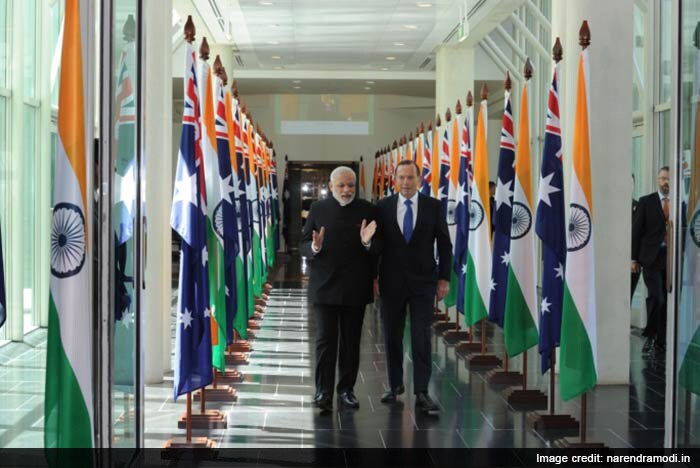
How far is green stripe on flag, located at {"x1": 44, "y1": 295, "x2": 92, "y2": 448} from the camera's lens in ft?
11.7

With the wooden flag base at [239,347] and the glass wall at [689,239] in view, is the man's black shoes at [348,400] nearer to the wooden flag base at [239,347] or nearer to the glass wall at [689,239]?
the glass wall at [689,239]

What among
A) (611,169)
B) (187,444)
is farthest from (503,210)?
(187,444)

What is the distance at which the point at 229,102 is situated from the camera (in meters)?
7.80

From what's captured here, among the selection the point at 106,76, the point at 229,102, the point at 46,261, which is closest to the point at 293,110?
the point at 46,261

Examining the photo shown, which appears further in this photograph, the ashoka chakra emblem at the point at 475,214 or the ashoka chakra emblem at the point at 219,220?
the ashoka chakra emblem at the point at 475,214

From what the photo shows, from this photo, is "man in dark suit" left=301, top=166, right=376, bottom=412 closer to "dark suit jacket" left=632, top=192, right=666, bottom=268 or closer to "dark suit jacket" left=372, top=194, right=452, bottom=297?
"dark suit jacket" left=372, top=194, right=452, bottom=297

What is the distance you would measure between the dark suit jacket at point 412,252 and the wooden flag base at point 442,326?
4596 millimetres

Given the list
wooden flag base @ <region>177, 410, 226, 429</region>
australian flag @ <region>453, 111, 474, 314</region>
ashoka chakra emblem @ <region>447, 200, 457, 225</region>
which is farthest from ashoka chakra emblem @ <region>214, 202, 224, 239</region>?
ashoka chakra emblem @ <region>447, 200, 457, 225</region>

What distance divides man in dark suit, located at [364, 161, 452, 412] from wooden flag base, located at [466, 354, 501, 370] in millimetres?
2055

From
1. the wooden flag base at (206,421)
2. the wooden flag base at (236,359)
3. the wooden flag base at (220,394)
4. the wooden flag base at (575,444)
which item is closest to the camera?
the wooden flag base at (575,444)

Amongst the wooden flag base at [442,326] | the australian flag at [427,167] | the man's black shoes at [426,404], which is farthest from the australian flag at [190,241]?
the australian flag at [427,167]

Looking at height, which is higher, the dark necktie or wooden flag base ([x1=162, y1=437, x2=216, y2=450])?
the dark necktie

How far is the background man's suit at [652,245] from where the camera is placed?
9148 mm

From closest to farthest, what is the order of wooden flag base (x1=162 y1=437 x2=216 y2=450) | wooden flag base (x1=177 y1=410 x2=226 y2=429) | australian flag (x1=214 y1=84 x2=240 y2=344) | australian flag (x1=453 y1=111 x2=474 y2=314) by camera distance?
wooden flag base (x1=162 y1=437 x2=216 y2=450) → wooden flag base (x1=177 y1=410 x2=226 y2=429) → australian flag (x1=214 y1=84 x2=240 y2=344) → australian flag (x1=453 y1=111 x2=474 y2=314)
